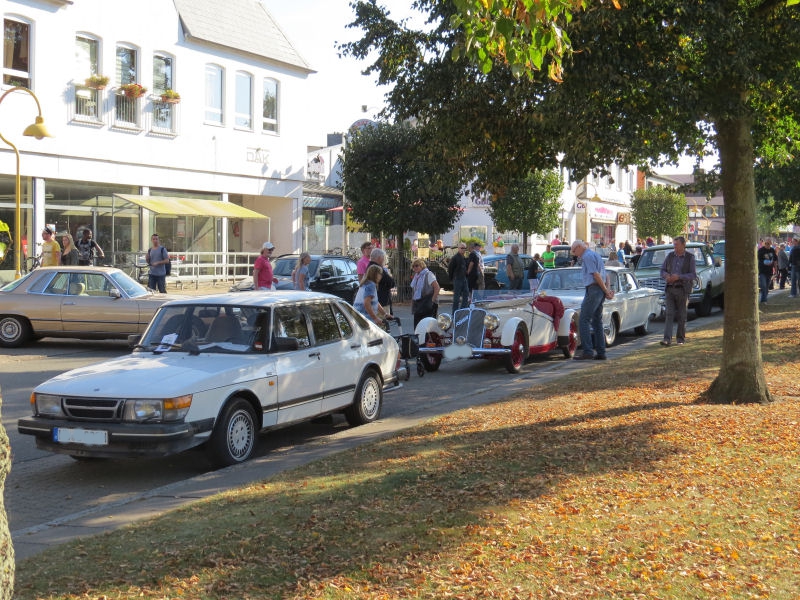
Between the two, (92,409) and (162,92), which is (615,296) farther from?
(162,92)

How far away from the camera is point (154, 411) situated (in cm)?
769

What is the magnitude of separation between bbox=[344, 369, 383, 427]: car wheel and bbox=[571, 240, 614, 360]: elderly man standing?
576 cm

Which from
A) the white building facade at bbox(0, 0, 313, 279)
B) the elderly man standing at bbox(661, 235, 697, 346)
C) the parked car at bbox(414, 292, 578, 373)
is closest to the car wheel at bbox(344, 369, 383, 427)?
the parked car at bbox(414, 292, 578, 373)

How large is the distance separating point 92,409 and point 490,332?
746 centimetres

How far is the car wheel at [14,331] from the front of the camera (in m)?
16.8

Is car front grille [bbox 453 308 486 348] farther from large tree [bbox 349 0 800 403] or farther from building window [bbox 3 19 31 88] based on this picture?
building window [bbox 3 19 31 88]

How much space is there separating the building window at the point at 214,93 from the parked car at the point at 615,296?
19614 mm

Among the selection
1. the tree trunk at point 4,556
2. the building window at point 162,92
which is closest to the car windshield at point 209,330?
the tree trunk at point 4,556

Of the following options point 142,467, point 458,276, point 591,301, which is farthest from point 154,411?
point 458,276

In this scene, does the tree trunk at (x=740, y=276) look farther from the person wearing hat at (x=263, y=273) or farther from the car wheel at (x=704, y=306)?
the car wheel at (x=704, y=306)

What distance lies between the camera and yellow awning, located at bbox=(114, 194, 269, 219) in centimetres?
3066

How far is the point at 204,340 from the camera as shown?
9008 millimetres

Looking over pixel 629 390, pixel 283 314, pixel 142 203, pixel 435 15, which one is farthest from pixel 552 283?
pixel 142 203

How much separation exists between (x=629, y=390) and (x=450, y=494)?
216 inches
